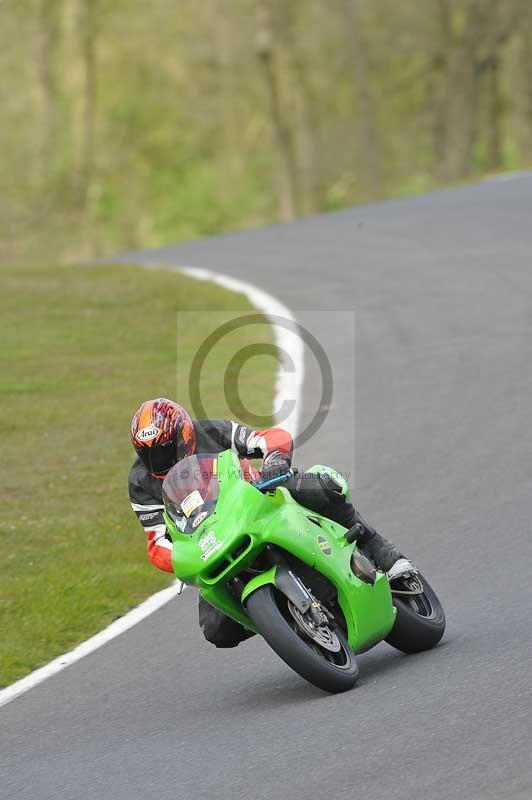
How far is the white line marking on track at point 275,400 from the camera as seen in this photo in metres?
7.70

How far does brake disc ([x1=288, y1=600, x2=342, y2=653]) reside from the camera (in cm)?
621

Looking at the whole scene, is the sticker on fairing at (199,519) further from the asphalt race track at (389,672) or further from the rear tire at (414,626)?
the rear tire at (414,626)

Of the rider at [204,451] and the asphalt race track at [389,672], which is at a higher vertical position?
the rider at [204,451]

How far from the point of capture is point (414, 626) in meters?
6.83

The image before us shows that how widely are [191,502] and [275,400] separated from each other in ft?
22.9

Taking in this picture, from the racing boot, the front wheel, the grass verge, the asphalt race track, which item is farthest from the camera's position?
the grass verge

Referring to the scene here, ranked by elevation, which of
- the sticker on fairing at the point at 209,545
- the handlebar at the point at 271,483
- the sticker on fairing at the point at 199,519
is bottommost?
the sticker on fairing at the point at 209,545

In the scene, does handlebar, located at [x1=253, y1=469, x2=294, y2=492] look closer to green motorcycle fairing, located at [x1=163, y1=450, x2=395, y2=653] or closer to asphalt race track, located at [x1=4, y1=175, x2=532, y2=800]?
green motorcycle fairing, located at [x1=163, y1=450, x2=395, y2=653]

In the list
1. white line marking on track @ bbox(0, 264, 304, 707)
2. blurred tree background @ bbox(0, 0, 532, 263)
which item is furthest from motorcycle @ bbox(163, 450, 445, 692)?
blurred tree background @ bbox(0, 0, 532, 263)

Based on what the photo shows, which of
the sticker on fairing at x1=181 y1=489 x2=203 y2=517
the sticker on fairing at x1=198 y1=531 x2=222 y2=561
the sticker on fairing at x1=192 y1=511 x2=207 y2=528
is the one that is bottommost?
the sticker on fairing at x1=198 y1=531 x2=222 y2=561

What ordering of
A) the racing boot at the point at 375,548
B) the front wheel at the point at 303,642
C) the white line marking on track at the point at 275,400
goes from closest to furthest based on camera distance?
the front wheel at the point at 303,642, the racing boot at the point at 375,548, the white line marking on track at the point at 275,400

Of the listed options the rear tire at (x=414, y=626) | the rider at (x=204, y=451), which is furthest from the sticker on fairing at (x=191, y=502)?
the rear tire at (x=414, y=626)

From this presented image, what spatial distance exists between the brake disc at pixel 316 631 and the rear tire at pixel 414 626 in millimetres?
552

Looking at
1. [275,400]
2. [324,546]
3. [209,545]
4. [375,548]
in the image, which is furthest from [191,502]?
[275,400]
